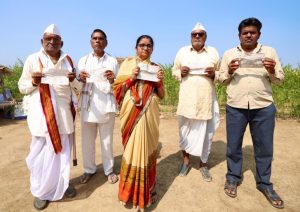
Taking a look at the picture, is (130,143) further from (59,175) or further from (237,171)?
(237,171)

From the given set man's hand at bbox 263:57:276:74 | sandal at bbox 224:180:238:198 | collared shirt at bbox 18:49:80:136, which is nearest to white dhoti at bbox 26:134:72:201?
collared shirt at bbox 18:49:80:136

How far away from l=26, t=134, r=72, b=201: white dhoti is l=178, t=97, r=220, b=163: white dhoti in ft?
6.42

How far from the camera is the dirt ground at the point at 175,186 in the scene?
357cm

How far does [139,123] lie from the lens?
10.9 feet

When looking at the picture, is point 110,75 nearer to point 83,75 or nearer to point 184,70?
point 83,75

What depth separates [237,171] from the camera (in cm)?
397

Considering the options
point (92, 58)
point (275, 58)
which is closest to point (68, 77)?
point (92, 58)

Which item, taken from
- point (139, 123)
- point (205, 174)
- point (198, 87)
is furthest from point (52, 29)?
point (205, 174)

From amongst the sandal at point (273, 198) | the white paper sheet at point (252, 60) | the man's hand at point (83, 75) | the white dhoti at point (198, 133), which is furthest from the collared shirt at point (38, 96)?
the sandal at point (273, 198)

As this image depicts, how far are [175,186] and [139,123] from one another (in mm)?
1433

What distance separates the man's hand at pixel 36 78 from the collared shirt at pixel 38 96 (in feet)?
0.34

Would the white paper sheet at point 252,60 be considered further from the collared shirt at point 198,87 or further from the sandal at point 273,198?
the sandal at point 273,198

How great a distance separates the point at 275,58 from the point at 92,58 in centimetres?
262

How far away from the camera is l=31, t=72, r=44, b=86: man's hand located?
3.16 meters
